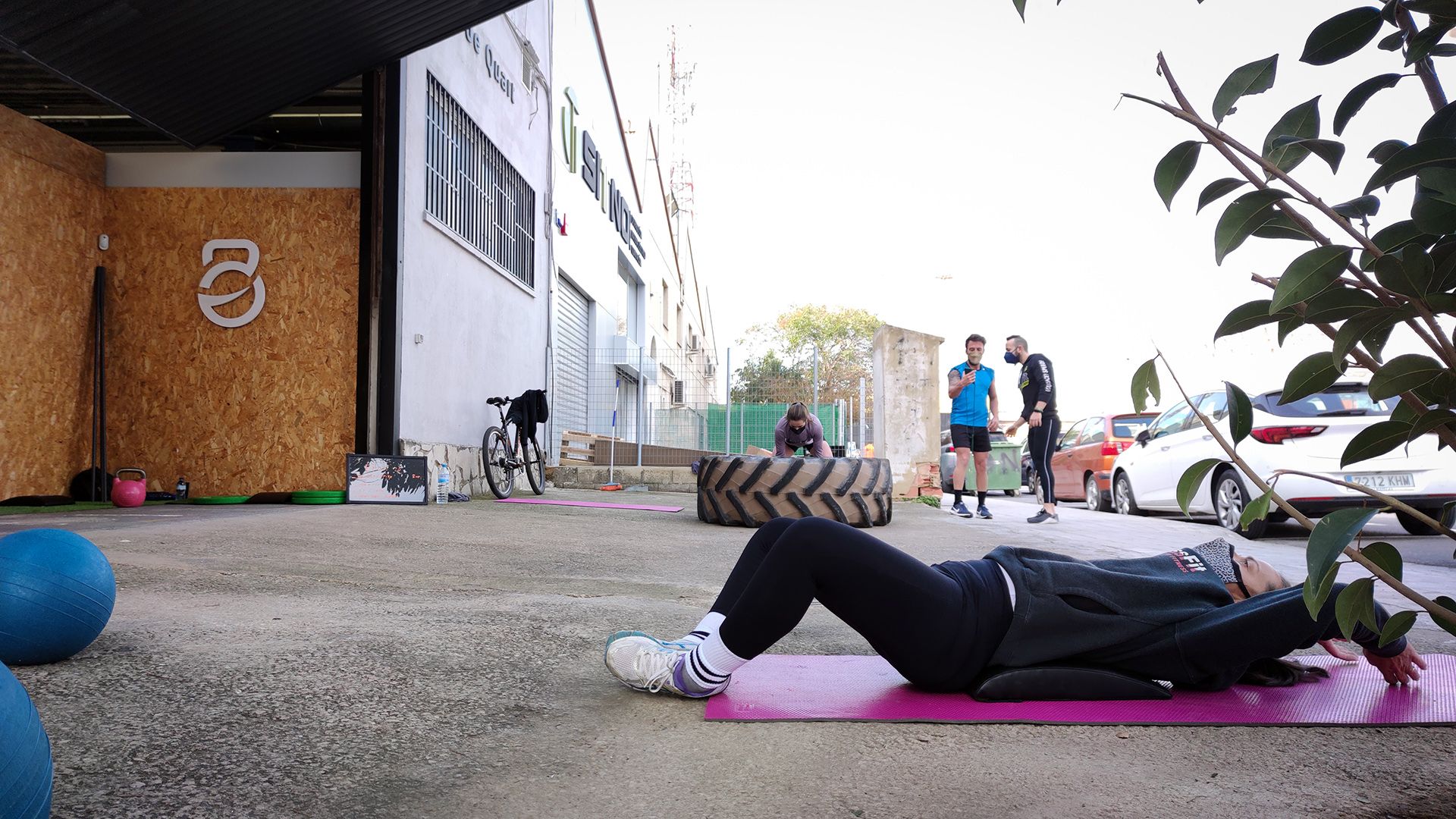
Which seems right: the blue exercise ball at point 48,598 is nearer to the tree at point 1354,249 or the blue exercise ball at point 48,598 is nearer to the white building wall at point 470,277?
the tree at point 1354,249

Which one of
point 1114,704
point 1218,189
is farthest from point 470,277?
point 1218,189

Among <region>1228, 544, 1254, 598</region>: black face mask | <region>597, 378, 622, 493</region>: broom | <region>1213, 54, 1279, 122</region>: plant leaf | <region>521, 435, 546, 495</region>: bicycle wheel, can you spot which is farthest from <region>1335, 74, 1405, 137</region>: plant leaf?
<region>597, 378, 622, 493</region>: broom

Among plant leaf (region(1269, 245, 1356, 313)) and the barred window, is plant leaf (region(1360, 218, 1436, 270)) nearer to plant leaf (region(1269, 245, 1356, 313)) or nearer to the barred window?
plant leaf (region(1269, 245, 1356, 313))

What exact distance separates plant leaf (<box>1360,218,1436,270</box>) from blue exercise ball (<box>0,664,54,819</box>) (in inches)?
73.5

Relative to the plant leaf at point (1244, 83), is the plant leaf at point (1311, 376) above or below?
below

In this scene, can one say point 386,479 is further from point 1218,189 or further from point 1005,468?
point 1005,468

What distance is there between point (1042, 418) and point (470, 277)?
6.26 metres

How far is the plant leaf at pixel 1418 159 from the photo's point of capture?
1.03 meters

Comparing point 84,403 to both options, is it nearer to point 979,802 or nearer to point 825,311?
point 979,802

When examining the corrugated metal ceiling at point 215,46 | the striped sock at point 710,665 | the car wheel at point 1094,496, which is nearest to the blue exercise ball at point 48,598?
the striped sock at point 710,665

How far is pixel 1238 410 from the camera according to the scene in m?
1.31

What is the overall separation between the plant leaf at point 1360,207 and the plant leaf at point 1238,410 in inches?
10.2

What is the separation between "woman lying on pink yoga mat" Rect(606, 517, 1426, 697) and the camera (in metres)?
2.20

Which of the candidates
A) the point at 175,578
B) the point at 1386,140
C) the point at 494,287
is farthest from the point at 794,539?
the point at 494,287
